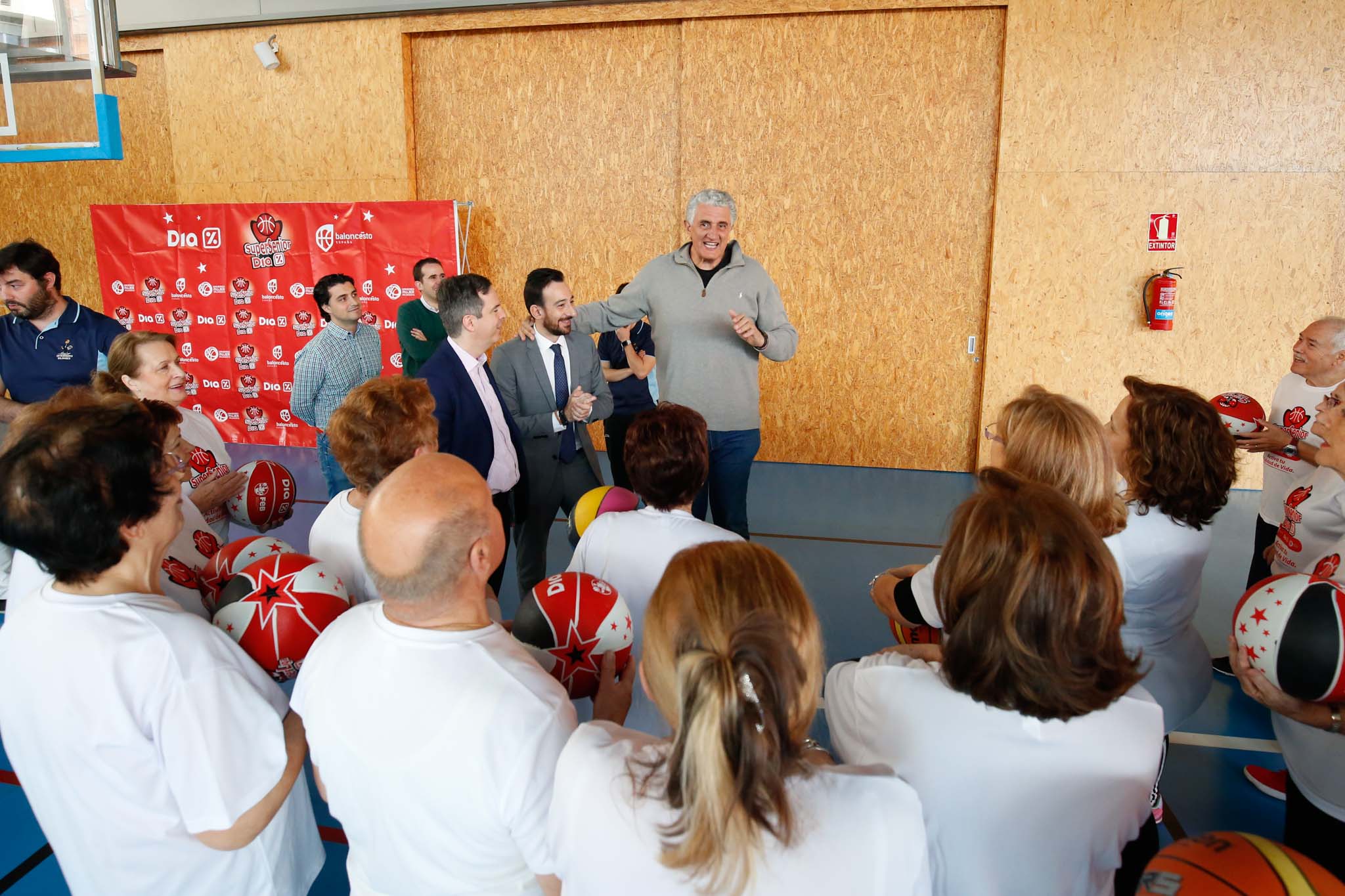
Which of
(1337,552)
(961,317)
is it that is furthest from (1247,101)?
(1337,552)

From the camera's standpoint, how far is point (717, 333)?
157 inches

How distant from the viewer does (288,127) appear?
25.0 feet

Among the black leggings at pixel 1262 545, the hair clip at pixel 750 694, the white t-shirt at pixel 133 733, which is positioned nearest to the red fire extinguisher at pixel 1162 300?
the black leggings at pixel 1262 545

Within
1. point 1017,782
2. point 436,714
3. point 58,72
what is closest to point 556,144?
point 58,72

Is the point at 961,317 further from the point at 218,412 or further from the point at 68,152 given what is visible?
the point at 218,412

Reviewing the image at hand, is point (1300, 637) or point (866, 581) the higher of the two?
point (1300, 637)

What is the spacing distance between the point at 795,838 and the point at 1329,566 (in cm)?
165

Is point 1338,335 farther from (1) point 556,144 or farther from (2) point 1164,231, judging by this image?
(1) point 556,144

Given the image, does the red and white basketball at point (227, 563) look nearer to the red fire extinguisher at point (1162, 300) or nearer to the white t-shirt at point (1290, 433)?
the white t-shirt at point (1290, 433)

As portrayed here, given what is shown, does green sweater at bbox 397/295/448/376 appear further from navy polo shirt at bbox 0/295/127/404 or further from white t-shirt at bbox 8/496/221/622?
white t-shirt at bbox 8/496/221/622

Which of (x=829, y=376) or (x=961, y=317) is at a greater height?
(x=961, y=317)

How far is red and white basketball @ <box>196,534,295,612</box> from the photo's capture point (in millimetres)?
2123

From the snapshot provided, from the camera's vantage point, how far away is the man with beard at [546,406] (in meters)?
→ 3.63

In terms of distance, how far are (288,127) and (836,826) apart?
27.7 feet
